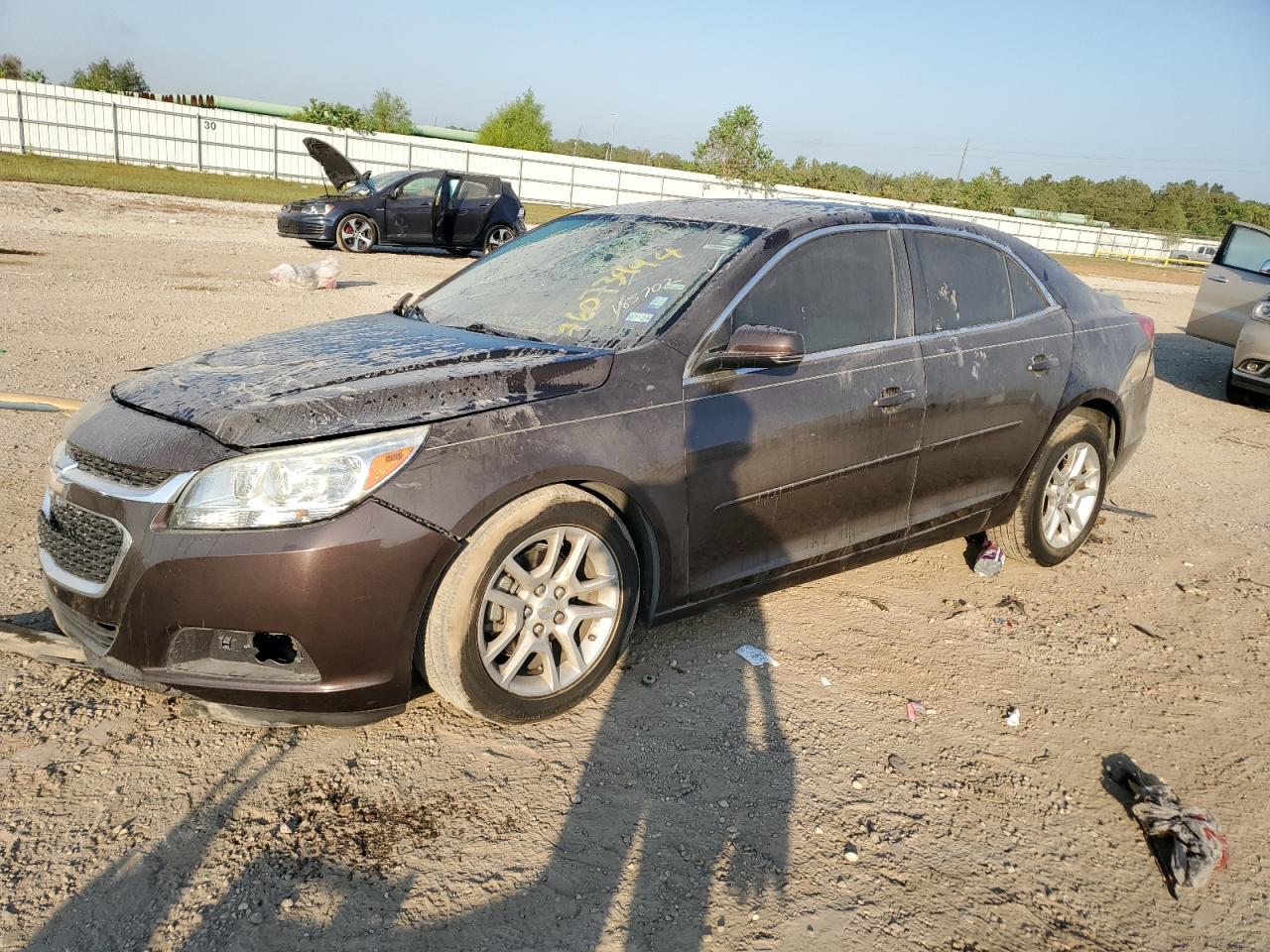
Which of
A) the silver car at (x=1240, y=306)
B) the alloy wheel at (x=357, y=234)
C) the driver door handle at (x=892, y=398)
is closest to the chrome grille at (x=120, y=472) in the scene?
the driver door handle at (x=892, y=398)

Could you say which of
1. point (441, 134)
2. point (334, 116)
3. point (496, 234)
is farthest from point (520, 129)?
point (496, 234)

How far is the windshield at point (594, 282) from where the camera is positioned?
136 inches

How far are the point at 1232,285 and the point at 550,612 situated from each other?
10331 millimetres

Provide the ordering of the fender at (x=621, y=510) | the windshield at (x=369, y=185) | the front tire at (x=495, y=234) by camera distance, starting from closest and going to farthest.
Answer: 1. the fender at (x=621, y=510)
2. the windshield at (x=369, y=185)
3. the front tire at (x=495, y=234)

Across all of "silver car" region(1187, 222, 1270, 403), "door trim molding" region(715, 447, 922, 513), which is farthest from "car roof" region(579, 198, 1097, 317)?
"silver car" region(1187, 222, 1270, 403)

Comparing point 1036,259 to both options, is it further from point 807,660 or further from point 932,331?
point 807,660

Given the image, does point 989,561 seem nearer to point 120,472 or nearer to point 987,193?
point 120,472

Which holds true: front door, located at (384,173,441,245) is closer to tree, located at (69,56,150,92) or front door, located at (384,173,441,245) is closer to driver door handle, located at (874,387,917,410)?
driver door handle, located at (874,387,917,410)

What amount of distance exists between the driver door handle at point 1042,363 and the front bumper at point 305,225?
14875 mm

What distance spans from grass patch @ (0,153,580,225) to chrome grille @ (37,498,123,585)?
69.1ft

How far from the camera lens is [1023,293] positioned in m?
4.55

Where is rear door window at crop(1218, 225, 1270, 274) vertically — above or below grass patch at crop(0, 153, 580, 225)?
above

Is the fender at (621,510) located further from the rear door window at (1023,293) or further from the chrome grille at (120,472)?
the rear door window at (1023,293)

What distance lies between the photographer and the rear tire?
461 cm
